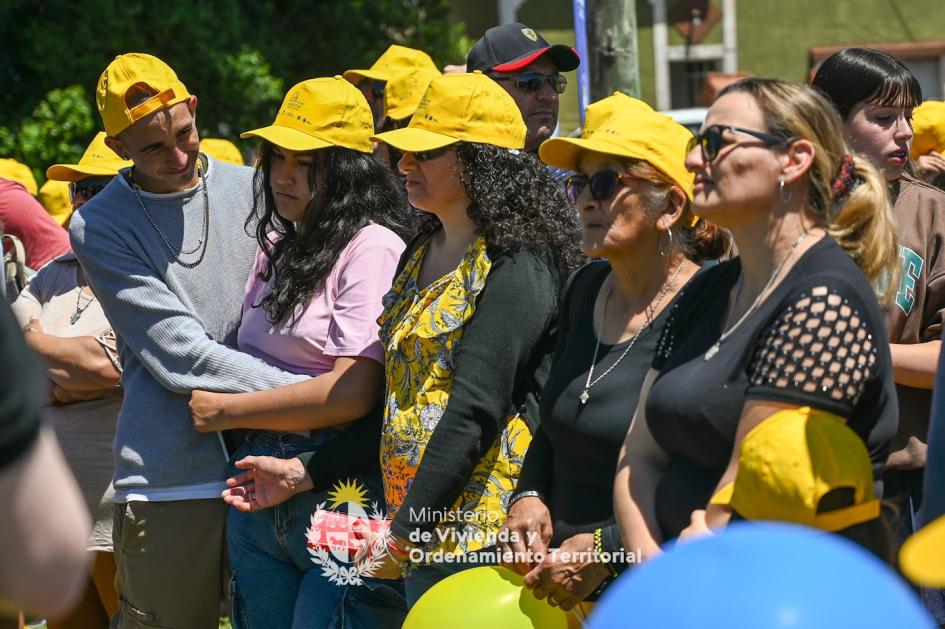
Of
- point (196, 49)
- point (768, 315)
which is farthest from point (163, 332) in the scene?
point (196, 49)

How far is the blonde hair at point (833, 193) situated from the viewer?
2682 mm

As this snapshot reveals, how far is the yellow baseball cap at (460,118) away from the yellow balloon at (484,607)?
121 cm

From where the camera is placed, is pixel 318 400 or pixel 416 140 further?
pixel 318 400

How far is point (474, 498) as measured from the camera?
3.46 metres

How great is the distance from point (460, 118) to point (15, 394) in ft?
7.48

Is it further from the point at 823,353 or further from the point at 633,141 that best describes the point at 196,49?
the point at 823,353

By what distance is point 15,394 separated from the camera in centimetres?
151

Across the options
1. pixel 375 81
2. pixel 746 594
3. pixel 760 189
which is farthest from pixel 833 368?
pixel 375 81

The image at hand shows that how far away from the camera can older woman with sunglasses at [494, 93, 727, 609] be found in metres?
3.03

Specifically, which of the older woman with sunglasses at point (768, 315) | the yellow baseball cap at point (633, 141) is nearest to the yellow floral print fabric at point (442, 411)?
the yellow baseball cap at point (633, 141)

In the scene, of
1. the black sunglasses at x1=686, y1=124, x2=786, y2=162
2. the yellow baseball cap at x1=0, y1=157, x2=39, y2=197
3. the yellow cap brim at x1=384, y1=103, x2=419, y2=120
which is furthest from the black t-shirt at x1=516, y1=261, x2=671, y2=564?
the yellow baseball cap at x1=0, y1=157, x2=39, y2=197

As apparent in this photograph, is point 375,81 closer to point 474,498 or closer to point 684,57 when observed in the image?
point 474,498

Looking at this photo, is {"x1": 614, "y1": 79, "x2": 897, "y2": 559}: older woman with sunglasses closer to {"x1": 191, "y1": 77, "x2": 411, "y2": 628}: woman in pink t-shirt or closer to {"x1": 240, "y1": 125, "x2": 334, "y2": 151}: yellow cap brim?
{"x1": 191, "y1": 77, "x2": 411, "y2": 628}: woman in pink t-shirt

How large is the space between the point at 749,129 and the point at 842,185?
230 mm
